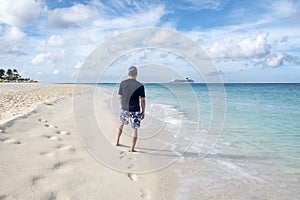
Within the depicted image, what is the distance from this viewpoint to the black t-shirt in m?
6.25

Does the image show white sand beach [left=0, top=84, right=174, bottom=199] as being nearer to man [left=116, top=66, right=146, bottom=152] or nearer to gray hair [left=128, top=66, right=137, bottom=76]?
man [left=116, top=66, right=146, bottom=152]

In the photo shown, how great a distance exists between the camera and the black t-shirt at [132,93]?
625 centimetres

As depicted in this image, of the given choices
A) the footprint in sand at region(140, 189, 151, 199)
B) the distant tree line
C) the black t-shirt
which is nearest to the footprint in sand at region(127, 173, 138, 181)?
the footprint in sand at region(140, 189, 151, 199)

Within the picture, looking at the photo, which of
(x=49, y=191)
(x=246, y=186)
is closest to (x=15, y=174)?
(x=49, y=191)

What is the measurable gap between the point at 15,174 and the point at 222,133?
820 cm

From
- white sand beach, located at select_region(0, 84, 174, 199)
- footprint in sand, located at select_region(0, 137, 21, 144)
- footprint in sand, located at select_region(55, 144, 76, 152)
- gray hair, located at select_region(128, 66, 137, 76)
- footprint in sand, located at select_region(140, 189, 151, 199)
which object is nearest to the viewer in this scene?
white sand beach, located at select_region(0, 84, 174, 199)

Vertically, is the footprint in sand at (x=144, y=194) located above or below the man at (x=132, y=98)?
below

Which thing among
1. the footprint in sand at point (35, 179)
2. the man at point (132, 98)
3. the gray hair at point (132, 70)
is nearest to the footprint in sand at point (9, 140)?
the footprint in sand at point (35, 179)

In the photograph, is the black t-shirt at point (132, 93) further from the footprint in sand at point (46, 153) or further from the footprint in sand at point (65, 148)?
the footprint in sand at point (46, 153)

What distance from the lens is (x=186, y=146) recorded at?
25.9ft

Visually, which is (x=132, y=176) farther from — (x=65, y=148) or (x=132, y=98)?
(x=132, y=98)

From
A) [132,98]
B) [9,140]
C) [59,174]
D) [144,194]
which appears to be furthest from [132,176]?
[9,140]

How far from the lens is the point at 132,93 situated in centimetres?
626

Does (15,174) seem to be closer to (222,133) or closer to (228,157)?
(228,157)
